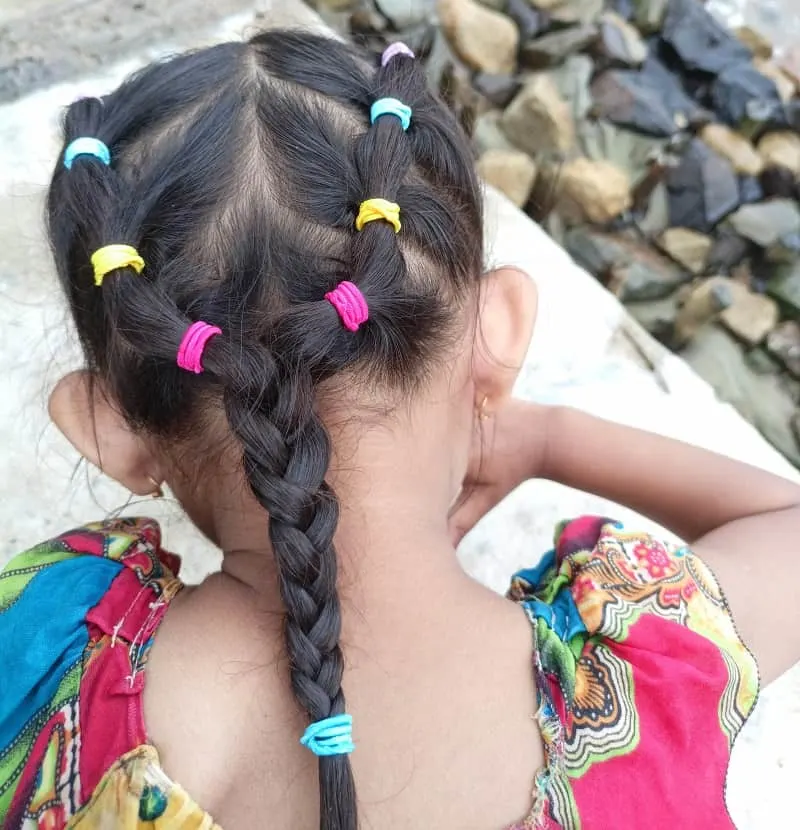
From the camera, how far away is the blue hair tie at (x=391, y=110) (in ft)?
2.67

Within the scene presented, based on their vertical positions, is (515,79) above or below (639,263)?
above

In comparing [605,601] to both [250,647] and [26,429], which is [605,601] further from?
[26,429]

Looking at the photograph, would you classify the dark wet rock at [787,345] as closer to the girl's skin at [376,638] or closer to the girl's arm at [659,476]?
the girl's arm at [659,476]

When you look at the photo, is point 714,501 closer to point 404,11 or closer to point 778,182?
point 778,182

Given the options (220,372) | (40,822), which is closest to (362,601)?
(220,372)

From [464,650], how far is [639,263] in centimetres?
204

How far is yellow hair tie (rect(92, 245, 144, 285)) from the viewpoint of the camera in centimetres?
72

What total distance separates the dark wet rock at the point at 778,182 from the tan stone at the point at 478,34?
937mm

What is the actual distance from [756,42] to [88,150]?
3.50 m

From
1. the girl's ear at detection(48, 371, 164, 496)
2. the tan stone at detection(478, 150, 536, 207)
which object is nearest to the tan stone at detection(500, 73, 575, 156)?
the tan stone at detection(478, 150, 536, 207)

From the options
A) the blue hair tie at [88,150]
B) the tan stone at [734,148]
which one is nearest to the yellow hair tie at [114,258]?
the blue hair tie at [88,150]

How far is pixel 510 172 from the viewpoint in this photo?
2.59 metres

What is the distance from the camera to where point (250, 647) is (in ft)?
2.55

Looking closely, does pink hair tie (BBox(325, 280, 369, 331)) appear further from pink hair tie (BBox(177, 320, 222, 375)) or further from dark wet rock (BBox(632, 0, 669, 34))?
dark wet rock (BBox(632, 0, 669, 34))
